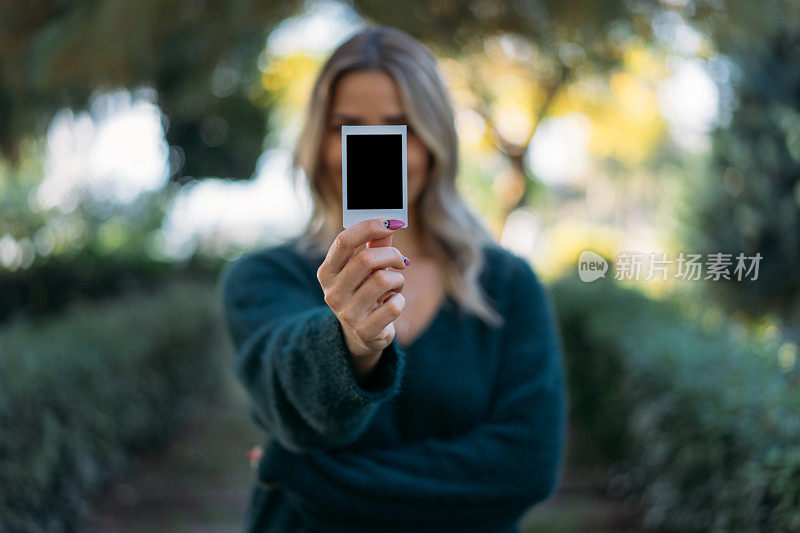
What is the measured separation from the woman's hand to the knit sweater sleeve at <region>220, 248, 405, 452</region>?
114mm

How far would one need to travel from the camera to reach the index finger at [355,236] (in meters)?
0.86

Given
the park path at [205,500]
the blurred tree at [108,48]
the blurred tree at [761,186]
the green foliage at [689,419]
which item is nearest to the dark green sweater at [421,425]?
the green foliage at [689,419]

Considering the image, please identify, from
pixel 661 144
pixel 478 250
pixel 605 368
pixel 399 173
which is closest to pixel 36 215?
pixel 605 368

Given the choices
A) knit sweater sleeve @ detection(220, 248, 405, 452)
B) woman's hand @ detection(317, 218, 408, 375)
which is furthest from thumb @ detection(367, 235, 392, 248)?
knit sweater sleeve @ detection(220, 248, 405, 452)

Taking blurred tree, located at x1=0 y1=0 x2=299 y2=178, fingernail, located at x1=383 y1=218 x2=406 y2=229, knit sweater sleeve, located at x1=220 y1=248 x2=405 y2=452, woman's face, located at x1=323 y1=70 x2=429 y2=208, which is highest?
blurred tree, located at x1=0 y1=0 x2=299 y2=178

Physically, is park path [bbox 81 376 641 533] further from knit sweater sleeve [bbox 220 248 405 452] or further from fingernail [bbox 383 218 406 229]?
fingernail [bbox 383 218 406 229]

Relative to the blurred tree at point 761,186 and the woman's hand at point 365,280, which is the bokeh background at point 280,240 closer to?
the blurred tree at point 761,186

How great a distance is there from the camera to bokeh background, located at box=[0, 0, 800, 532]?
2.78 m

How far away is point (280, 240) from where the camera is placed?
525 centimetres

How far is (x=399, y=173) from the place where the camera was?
3.08ft

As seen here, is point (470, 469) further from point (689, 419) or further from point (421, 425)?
point (689, 419)

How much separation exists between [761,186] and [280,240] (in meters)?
3.58

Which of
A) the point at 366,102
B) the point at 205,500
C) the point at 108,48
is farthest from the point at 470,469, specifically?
the point at 205,500

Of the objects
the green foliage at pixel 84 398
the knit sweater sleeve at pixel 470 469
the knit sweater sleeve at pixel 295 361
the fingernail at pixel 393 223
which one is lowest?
the green foliage at pixel 84 398
